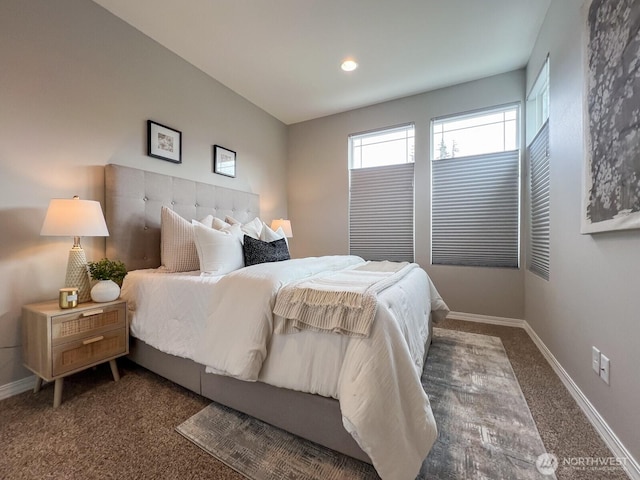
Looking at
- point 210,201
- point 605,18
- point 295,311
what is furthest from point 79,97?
point 605,18

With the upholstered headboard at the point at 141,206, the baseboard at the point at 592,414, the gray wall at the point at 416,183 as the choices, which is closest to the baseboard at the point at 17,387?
the upholstered headboard at the point at 141,206

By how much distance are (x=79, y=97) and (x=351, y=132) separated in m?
2.97

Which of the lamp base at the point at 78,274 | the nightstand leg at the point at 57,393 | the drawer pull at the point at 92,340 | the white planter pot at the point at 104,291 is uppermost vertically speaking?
the lamp base at the point at 78,274

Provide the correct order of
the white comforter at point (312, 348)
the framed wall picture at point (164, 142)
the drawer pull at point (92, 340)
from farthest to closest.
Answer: the framed wall picture at point (164, 142)
the drawer pull at point (92, 340)
the white comforter at point (312, 348)

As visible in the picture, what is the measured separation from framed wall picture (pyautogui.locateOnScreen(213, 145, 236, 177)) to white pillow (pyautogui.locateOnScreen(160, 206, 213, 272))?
1060 millimetres

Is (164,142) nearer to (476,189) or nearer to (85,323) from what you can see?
(85,323)

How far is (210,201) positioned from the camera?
2.90 meters

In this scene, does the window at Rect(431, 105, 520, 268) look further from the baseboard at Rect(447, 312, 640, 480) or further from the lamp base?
the lamp base

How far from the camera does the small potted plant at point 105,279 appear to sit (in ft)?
5.72

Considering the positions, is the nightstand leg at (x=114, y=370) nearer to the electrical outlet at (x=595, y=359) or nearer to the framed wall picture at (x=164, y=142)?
the framed wall picture at (x=164, y=142)

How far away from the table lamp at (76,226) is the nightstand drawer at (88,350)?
314 millimetres

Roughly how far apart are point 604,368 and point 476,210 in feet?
7.00

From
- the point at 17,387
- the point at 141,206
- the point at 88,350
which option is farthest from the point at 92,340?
the point at 141,206

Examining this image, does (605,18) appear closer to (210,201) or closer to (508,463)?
(508,463)
